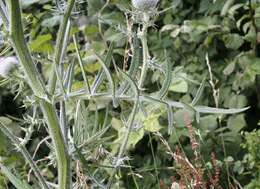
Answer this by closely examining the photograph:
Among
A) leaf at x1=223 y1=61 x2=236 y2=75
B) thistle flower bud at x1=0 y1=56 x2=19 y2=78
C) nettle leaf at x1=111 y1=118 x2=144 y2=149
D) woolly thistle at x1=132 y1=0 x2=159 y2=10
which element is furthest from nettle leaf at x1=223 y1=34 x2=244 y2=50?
thistle flower bud at x1=0 y1=56 x2=19 y2=78

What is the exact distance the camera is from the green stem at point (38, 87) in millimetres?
1069

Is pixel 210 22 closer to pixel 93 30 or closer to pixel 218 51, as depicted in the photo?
pixel 218 51

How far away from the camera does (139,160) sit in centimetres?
247

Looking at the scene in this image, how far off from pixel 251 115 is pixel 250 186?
2.79ft

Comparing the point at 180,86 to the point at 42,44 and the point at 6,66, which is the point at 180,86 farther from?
the point at 6,66

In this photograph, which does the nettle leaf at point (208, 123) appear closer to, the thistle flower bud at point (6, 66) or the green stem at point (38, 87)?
the green stem at point (38, 87)

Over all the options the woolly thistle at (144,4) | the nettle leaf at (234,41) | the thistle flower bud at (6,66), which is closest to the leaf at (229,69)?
the nettle leaf at (234,41)

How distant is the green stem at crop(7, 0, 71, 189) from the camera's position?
107cm

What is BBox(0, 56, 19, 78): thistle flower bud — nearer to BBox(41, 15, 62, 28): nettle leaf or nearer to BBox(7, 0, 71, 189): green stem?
BBox(7, 0, 71, 189): green stem

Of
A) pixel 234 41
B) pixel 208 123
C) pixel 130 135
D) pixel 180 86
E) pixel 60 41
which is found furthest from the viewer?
pixel 234 41

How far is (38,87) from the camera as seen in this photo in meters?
1.13

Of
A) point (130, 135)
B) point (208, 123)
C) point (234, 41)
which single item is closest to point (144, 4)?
point (130, 135)

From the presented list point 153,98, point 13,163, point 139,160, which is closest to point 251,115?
point 139,160

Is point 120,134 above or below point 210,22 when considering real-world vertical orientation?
below
